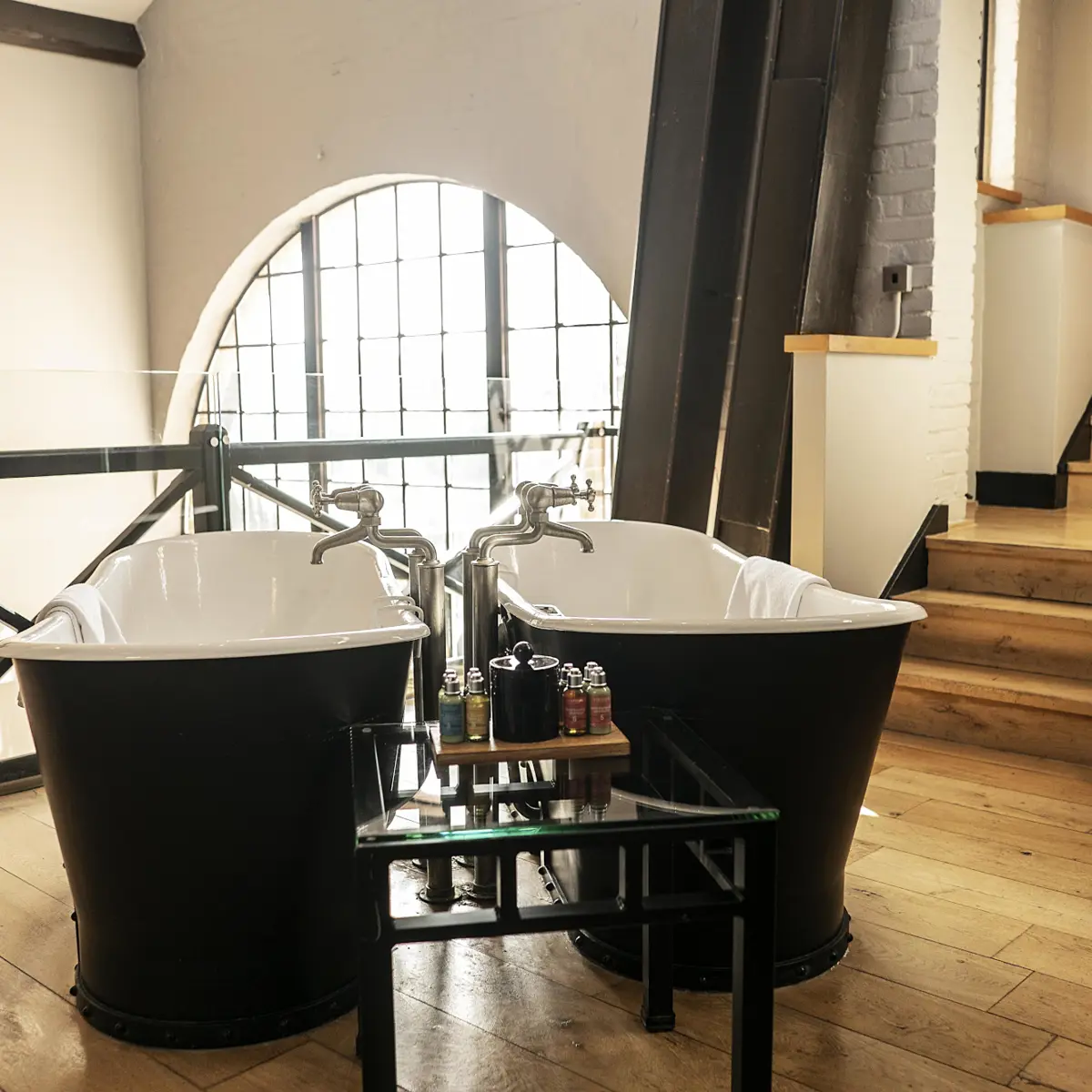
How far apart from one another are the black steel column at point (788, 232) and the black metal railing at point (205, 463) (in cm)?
114

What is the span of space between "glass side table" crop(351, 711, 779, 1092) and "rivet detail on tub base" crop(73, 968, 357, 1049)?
0.37m

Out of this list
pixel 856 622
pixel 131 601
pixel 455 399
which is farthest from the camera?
pixel 455 399

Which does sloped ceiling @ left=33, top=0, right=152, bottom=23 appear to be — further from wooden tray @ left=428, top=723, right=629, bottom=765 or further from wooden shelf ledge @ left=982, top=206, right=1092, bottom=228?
wooden tray @ left=428, top=723, right=629, bottom=765

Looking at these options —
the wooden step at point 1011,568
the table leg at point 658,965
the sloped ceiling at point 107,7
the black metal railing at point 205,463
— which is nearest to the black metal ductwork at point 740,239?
the wooden step at point 1011,568

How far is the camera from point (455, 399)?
531cm

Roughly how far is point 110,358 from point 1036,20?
15.1ft

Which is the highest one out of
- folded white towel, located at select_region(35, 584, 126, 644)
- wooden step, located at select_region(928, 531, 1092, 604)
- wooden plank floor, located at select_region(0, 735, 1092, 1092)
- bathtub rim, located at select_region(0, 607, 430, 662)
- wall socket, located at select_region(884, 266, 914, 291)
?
wall socket, located at select_region(884, 266, 914, 291)

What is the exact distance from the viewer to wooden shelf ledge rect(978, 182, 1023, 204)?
4754mm

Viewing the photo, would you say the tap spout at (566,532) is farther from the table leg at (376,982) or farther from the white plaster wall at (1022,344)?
the white plaster wall at (1022,344)

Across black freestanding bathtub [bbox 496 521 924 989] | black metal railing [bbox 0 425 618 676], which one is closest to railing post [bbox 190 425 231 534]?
black metal railing [bbox 0 425 618 676]

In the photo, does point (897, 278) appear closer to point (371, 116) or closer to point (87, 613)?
point (371, 116)

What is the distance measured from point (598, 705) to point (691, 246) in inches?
90.0

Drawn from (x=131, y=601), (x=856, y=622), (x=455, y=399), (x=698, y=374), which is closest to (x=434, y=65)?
(x=455, y=399)

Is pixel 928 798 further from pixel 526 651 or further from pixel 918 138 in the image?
pixel 918 138
